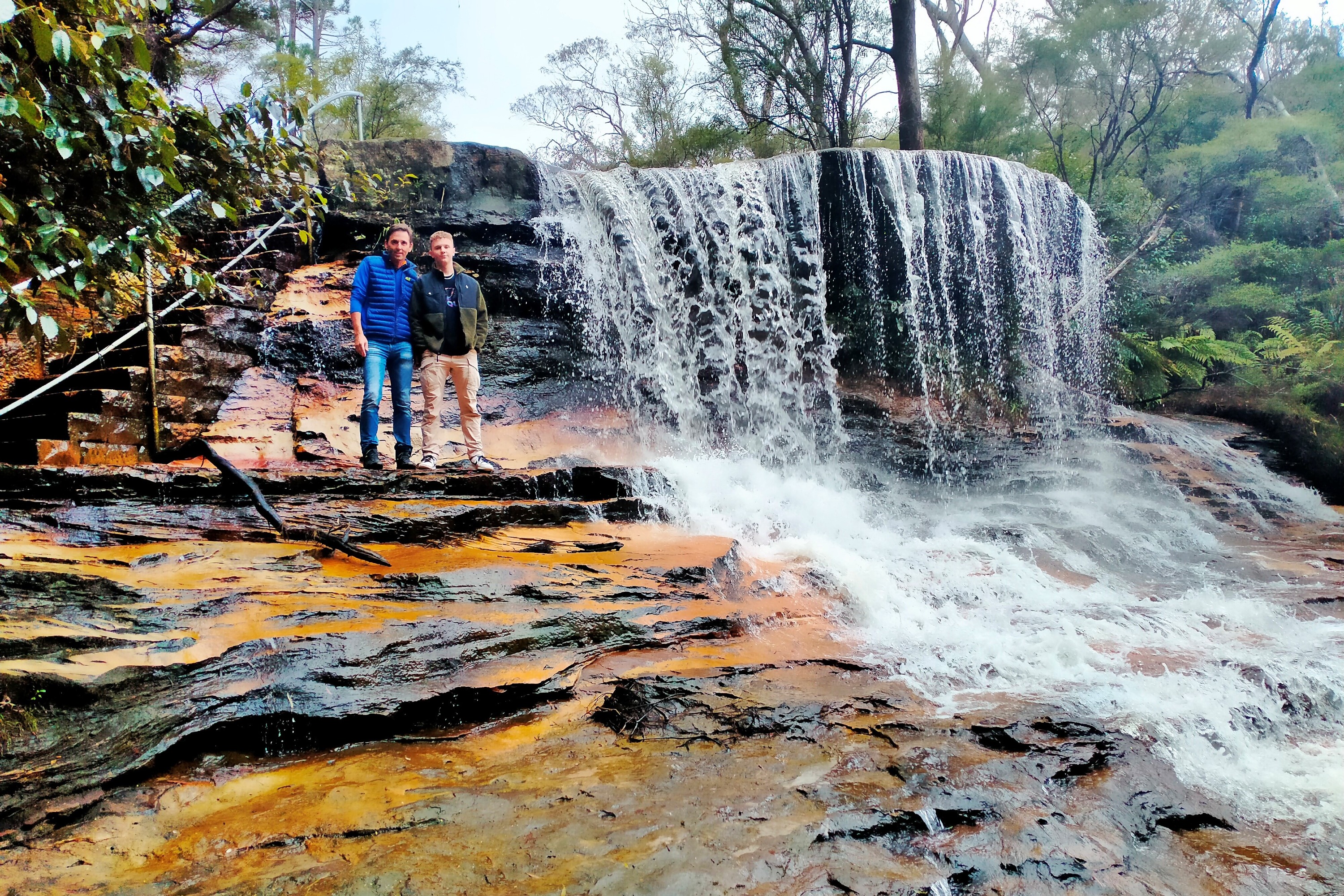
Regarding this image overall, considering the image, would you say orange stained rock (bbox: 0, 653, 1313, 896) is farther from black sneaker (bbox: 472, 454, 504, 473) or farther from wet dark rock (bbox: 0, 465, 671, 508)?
black sneaker (bbox: 472, 454, 504, 473)

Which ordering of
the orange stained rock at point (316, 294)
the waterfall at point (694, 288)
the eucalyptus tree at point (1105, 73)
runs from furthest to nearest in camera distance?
the eucalyptus tree at point (1105, 73), the waterfall at point (694, 288), the orange stained rock at point (316, 294)

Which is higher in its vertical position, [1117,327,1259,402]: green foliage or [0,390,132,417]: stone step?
[0,390,132,417]: stone step

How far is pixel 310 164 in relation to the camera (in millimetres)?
4051

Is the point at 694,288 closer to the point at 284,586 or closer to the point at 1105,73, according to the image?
the point at 284,586

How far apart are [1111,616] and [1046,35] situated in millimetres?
16790

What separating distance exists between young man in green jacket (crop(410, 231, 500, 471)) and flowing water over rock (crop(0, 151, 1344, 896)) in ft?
2.29

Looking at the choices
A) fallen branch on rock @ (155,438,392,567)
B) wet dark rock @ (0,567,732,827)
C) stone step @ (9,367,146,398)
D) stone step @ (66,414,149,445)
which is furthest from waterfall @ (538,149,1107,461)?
wet dark rock @ (0,567,732,827)

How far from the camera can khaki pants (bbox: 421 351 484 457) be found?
558 centimetres

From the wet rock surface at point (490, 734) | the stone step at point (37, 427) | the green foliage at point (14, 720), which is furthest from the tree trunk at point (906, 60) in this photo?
the green foliage at point (14, 720)

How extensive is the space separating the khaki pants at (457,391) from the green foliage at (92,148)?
2134 millimetres

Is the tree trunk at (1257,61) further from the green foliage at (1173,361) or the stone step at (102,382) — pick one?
the stone step at (102,382)

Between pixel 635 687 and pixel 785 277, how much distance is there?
7815 mm

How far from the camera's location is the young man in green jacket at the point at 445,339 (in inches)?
218

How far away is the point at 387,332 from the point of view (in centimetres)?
553
